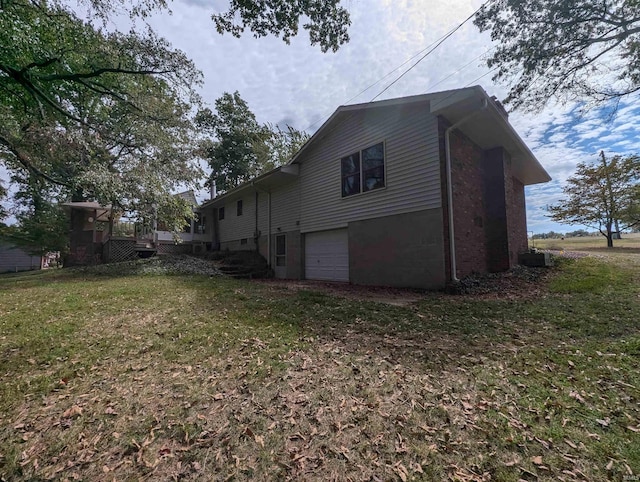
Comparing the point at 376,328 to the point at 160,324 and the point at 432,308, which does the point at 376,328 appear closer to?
the point at 432,308

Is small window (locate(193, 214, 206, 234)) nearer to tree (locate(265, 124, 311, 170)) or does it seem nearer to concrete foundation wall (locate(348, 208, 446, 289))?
tree (locate(265, 124, 311, 170))

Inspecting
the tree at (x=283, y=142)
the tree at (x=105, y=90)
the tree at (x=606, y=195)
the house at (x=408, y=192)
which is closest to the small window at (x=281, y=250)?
the house at (x=408, y=192)

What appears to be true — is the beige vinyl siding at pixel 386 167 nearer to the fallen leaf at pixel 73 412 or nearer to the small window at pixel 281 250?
the small window at pixel 281 250

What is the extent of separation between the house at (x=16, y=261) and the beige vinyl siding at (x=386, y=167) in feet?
93.7

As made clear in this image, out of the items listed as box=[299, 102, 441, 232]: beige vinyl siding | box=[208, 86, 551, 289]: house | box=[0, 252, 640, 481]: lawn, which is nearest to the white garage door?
box=[208, 86, 551, 289]: house

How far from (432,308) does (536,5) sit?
8438 mm

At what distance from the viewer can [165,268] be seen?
39.3 feet

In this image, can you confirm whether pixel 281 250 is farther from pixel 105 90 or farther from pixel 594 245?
pixel 594 245

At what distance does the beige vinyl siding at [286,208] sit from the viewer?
12341mm

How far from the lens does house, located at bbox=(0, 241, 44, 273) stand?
80.6ft

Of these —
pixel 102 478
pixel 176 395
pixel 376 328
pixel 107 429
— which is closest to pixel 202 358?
pixel 176 395

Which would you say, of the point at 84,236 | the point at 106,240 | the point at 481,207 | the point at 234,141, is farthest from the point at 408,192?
the point at 234,141

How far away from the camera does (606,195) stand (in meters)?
17.5

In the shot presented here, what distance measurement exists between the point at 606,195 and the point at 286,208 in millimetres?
19886
